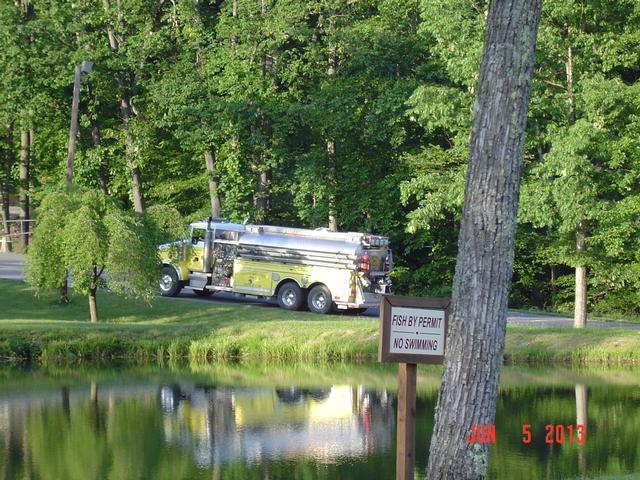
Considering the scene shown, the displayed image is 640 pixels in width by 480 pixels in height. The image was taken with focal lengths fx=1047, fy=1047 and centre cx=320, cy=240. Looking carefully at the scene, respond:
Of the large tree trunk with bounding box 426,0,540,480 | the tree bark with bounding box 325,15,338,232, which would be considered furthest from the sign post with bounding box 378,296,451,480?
the tree bark with bounding box 325,15,338,232

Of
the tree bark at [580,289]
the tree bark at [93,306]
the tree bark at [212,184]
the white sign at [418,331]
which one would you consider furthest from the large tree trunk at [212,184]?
the white sign at [418,331]

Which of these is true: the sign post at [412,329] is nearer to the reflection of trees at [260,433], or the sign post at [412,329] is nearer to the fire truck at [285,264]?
the reflection of trees at [260,433]

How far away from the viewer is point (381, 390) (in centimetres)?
2061

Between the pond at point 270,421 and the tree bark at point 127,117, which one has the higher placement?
the tree bark at point 127,117

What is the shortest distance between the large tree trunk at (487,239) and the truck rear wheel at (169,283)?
A: 24256 mm

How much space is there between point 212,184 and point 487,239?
31.3 meters

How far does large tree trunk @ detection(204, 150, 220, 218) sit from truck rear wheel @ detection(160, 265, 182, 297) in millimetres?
6591

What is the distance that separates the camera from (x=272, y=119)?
3681 centimetres

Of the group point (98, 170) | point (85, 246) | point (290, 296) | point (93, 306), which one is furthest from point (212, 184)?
point (85, 246)

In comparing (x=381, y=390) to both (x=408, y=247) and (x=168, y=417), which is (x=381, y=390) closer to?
(x=168, y=417)

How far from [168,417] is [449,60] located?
1311cm

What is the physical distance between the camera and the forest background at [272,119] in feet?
112

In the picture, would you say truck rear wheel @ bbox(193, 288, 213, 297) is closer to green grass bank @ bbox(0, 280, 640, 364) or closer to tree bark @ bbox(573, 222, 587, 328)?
green grass bank @ bbox(0, 280, 640, 364)

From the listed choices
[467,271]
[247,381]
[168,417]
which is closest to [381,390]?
[247,381]
